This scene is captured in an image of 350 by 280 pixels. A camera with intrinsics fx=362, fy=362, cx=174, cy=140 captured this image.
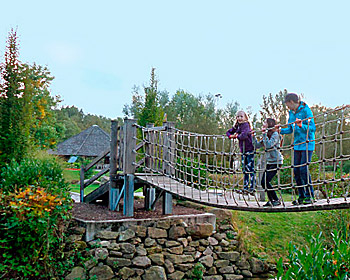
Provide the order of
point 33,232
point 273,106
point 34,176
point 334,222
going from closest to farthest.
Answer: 1. point 33,232
2. point 34,176
3. point 334,222
4. point 273,106

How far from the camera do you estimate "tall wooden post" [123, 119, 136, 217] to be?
17.8ft

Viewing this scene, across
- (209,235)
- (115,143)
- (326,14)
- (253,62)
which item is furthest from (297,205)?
(253,62)

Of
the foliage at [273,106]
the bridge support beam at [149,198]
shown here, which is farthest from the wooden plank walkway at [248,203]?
the foliage at [273,106]

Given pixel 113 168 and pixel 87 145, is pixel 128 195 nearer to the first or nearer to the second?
pixel 113 168

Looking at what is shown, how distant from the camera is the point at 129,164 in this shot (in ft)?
17.9

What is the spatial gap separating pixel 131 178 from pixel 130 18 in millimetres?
2596

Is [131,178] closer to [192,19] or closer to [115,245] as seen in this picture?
[115,245]

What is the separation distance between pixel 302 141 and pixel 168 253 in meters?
2.72

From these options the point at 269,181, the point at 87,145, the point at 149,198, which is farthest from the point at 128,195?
the point at 87,145

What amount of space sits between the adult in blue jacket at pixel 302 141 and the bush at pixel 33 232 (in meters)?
2.79

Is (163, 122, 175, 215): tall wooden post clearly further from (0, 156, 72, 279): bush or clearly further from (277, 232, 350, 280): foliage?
(277, 232, 350, 280): foliage

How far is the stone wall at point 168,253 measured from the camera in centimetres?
478

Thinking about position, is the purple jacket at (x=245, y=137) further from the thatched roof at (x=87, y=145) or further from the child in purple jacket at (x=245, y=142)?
the thatched roof at (x=87, y=145)

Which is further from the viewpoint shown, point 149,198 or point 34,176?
point 149,198
